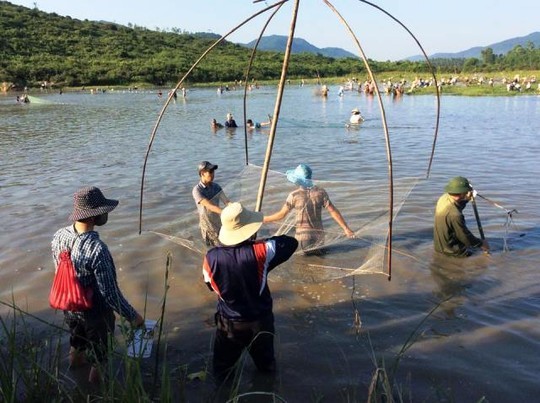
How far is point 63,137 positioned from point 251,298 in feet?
54.5

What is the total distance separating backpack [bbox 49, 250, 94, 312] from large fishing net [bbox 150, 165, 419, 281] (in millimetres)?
2460

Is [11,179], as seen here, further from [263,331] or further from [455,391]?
[455,391]

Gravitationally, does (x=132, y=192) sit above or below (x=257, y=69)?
below

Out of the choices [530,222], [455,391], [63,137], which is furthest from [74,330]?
[63,137]

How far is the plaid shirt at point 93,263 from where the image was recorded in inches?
118

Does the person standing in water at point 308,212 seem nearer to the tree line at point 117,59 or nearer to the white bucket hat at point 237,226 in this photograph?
the white bucket hat at point 237,226

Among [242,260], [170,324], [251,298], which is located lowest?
[170,324]

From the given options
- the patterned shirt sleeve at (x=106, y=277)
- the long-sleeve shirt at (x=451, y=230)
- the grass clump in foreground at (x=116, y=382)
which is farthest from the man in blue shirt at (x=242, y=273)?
the long-sleeve shirt at (x=451, y=230)

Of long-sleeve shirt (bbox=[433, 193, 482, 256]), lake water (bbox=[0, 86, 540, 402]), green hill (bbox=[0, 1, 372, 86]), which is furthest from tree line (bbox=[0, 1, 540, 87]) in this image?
long-sleeve shirt (bbox=[433, 193, 482, 256])

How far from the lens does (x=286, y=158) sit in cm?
1359

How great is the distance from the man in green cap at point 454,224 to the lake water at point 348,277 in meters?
0.19

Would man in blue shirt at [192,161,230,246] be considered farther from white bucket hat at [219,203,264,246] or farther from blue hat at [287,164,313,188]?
white bucket hat at [219,203,264,246]

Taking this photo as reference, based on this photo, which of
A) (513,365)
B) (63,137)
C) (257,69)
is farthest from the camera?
(257,69)

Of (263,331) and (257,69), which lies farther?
(257,69)
